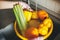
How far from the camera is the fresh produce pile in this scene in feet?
1.82

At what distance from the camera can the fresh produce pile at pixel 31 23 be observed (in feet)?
1.82

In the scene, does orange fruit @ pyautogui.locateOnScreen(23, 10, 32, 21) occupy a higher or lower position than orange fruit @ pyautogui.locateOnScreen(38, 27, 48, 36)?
higher

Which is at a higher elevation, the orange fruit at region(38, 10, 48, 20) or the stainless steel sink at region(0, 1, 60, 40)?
the orange fruit at region(38, 10, 48, 20)

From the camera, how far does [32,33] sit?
21.6 inches

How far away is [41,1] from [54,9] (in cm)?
8

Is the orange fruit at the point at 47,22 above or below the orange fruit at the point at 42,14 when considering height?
below

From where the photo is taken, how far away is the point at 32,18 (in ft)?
1.88

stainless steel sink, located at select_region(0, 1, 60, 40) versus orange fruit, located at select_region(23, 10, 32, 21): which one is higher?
orange fruit, located at select_region(23, 10, 32, 21)

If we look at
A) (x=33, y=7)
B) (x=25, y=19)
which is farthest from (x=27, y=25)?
(x=33, y=7)

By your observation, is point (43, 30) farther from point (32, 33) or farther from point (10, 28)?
point (10, 28)

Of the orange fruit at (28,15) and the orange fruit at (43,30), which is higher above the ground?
the orange fruit at (28,15)

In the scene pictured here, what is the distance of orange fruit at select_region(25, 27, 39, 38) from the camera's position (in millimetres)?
549

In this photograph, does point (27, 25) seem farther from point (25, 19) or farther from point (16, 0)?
point (16, 0)

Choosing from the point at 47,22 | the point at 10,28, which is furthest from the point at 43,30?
the point at 10,28
